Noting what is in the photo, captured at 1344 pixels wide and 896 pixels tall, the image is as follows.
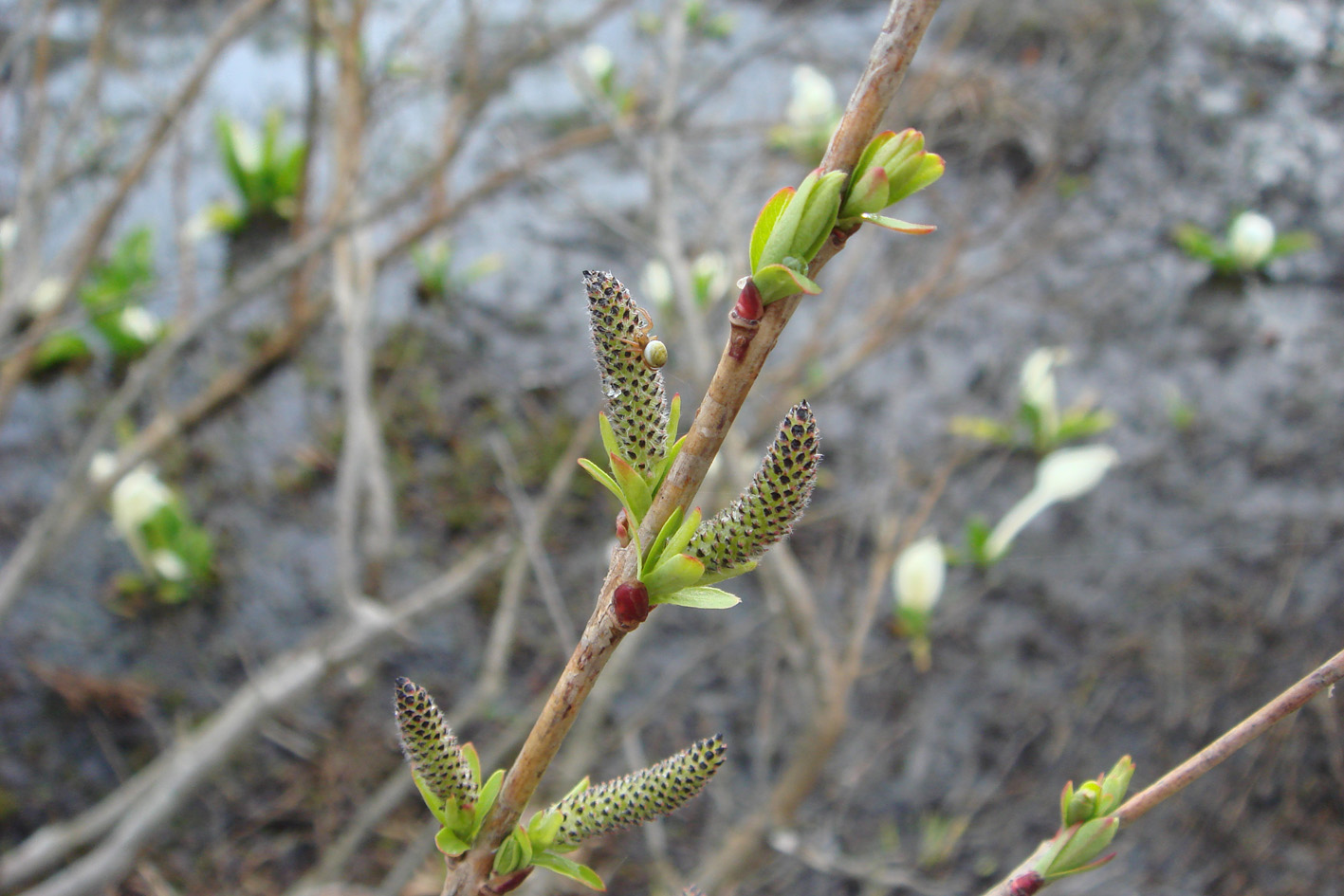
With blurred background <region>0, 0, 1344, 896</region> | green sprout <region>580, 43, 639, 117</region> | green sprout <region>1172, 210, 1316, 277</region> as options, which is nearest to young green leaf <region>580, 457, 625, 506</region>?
blurred background <region>0, 0, 1344, 896</region>

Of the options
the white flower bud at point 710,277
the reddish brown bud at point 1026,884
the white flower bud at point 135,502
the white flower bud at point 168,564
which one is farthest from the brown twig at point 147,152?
the reddish brown bud at point 1026,884

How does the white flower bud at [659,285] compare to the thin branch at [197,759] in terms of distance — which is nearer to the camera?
the thin branch at [197,759]

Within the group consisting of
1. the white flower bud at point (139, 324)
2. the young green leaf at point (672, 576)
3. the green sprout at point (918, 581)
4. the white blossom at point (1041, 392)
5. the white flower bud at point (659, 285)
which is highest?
the young green leaf at point (672, 576)

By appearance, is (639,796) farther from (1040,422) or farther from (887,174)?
(1040,422)

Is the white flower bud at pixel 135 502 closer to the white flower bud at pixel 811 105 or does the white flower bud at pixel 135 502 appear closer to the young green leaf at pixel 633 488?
the white flower bud at pixel 811 105


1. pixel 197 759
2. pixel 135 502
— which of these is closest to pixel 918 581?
pixel 197 759
